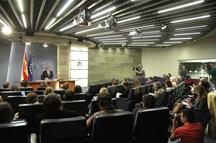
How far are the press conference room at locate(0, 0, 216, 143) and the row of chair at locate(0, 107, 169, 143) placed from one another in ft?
0.03

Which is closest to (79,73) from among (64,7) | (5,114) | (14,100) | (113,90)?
(113,90)

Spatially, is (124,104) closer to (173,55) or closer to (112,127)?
(112,127)

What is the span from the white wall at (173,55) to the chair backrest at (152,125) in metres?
11.3

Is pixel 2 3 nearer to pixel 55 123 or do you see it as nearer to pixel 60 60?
pixel 55 123

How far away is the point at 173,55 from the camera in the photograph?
1702 cm

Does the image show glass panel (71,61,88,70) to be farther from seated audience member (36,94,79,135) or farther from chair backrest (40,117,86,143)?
chair backrest (40,117,86,143)

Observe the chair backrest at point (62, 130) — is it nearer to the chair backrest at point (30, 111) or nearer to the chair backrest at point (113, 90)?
the chair backrest at point (30, 111)

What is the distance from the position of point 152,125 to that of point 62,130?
1.32 meters

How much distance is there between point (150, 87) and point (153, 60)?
37.0ft

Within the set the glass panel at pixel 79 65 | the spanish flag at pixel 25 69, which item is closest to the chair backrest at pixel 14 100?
the spanish flag at pixel 25 69

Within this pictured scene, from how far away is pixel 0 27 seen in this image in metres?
10.0

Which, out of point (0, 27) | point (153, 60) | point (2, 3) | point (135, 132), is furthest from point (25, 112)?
point (153, 60)

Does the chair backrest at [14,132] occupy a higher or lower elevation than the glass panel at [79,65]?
lower

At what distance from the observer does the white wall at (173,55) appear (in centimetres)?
1349
